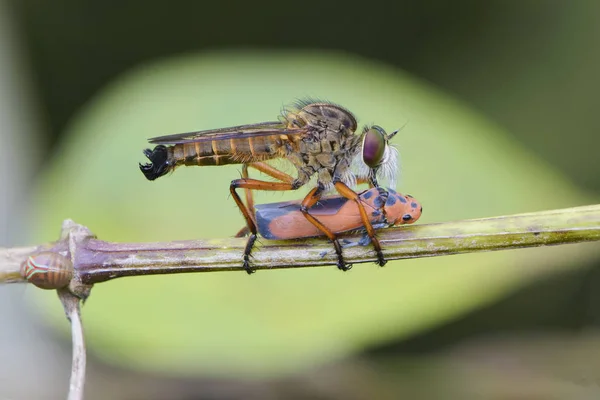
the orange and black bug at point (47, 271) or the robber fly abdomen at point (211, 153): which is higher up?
the robber fly abdomen at point (211, 153)

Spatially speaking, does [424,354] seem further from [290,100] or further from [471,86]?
[471,86]

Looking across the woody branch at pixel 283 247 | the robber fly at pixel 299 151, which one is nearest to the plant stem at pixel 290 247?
the woody branch at pixel 283 247

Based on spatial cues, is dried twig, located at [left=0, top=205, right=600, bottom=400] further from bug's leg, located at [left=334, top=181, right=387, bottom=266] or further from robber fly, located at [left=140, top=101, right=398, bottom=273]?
robber fly, located at [left=140, top=101, right=398, bottom=273]

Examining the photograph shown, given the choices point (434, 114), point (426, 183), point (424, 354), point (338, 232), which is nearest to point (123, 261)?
point (338, 232)

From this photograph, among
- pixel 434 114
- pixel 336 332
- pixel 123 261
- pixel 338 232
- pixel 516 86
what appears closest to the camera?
pixel 123 261

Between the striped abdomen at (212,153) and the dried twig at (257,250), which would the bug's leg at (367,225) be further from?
the striped abdomen at (212,153)

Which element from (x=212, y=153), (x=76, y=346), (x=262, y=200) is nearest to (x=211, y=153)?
(x=212, y=153)
